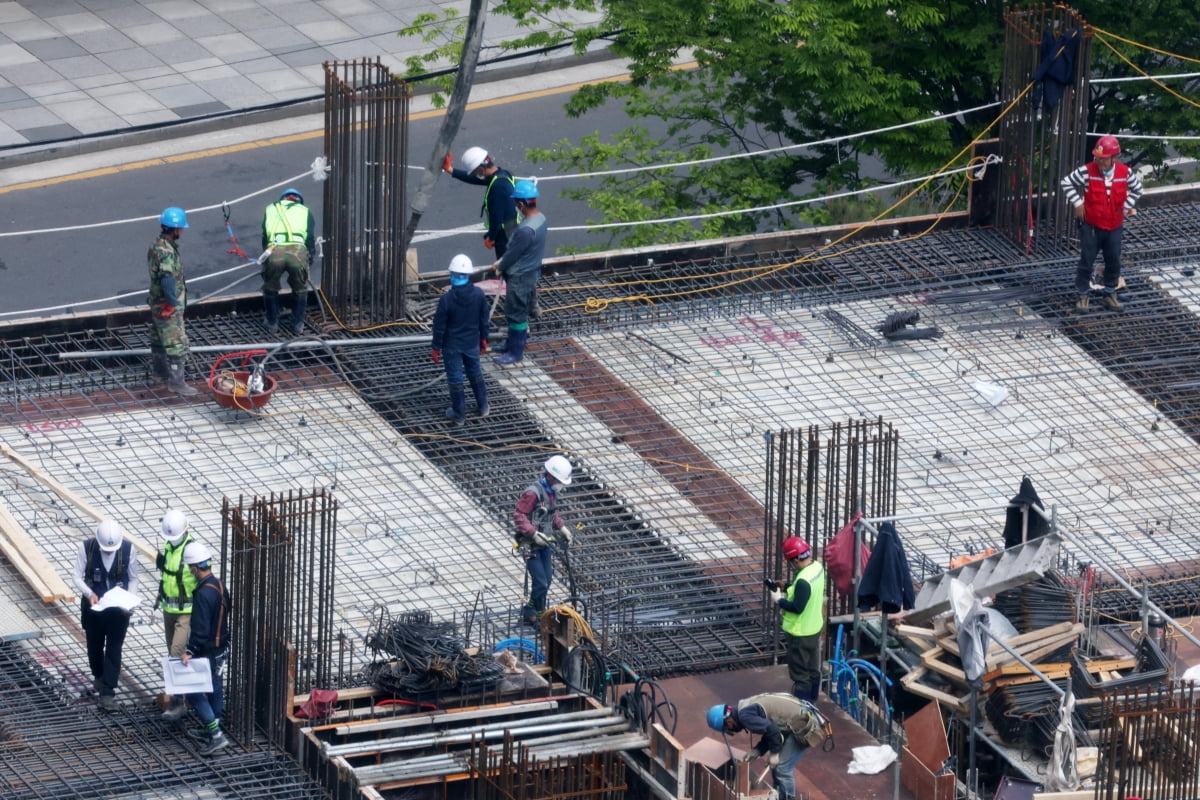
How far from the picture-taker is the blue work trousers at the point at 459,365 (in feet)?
96.3

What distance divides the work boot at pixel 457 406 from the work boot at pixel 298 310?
7.26 ft

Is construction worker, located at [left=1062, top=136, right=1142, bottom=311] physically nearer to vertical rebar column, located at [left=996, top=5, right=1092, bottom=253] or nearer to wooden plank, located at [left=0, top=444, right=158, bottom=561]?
vertical rebar column, located at [left=996, top=5, right=1092, bottom=253]

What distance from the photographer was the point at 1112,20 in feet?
116

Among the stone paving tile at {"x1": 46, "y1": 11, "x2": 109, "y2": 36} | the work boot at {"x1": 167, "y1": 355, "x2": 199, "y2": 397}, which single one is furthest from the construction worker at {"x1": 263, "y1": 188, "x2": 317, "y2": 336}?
the stone paving tile at {"x1": 46, "y1": 11, "x2": 109, "y2": 36}

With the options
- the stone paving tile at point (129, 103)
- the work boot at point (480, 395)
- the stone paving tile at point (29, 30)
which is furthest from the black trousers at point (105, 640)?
the stone paving tile at point (29, 30)

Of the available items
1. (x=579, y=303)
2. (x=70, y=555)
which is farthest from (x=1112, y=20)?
(x=70, y=555)

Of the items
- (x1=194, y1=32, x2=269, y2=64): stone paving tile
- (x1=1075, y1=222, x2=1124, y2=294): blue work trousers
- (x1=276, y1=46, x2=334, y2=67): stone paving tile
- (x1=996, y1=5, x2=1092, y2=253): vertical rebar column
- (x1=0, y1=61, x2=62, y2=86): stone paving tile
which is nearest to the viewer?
(x1=1075, y1=222, x2=1124, y2=294): blue work trousers

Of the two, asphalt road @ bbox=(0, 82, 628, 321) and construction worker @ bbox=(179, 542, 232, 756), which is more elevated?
construction worker @ bbox=(179, 542, 232, 756)

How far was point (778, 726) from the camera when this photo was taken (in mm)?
23641

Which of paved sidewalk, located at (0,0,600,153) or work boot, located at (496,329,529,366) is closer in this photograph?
work boot, located at (496,329,529,366)

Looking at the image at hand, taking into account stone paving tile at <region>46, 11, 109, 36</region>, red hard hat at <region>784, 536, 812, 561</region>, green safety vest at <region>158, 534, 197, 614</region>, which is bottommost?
stone paving tile at <region>46, 11, 109, 36</region>

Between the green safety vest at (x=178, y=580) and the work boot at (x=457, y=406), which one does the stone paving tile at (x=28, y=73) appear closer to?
the work boot at (x=457, y=406)

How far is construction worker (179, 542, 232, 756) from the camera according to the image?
79.3ft

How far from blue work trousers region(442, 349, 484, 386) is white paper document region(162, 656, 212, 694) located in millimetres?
5952
